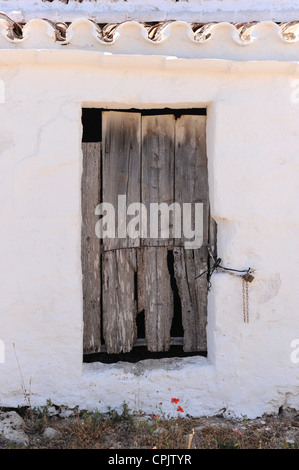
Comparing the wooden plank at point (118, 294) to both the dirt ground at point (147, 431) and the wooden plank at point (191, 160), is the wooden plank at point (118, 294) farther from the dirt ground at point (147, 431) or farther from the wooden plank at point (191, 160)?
the dirt ground at point (147, 431)

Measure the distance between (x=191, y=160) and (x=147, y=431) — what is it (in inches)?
78.0

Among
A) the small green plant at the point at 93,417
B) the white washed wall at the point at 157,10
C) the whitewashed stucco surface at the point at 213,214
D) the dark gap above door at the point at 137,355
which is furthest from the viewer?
the white washed wall at the point at 157,10

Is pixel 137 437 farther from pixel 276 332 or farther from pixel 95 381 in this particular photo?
pixel 276 332

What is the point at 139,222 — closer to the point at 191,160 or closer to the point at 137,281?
the point at 137,281

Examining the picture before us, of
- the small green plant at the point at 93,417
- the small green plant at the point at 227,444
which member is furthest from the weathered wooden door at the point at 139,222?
the small green plant at the point at 227,444

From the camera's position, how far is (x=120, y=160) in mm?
3930

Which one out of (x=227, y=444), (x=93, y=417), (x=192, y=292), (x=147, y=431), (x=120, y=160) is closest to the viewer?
(x=227, y=444)

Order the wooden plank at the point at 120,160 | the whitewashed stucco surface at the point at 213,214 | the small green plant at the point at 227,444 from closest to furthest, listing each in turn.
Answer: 1. the small green plant at the point at 227,444
2. the whitewashed stucco surface at the point at 213,214
3. the wooden plank at the point at 120,160

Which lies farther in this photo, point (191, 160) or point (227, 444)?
point (191, 160)

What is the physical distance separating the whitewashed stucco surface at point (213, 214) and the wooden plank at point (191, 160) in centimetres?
17

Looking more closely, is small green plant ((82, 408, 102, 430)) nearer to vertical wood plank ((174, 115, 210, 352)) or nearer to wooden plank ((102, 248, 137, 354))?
wooden plank ((102, 248, 137, 354))

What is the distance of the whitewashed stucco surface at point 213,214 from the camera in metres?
3.61

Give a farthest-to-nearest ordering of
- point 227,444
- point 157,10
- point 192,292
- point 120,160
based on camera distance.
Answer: point 157,10 → point 192,292 → point 120,160 → point 227,444

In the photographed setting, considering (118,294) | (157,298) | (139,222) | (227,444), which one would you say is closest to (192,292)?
(157,298)
